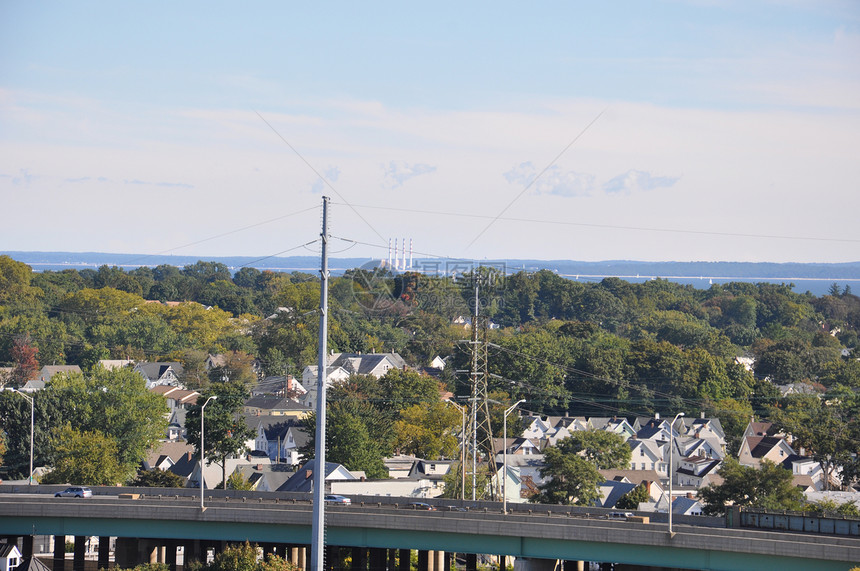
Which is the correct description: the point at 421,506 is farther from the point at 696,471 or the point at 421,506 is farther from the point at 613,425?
the point at 613,425

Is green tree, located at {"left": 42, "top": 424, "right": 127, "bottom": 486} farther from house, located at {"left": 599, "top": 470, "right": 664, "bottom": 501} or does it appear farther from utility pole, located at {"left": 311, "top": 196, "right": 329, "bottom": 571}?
utility pole, located at {"left": 311, "top": 196, "right": 329, "bottom": 571}

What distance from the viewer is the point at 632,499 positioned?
6631cm

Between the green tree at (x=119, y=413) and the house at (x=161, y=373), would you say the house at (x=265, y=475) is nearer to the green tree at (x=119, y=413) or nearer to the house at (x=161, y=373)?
the green tree at (x=119, y=413)

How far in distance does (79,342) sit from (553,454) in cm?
9407

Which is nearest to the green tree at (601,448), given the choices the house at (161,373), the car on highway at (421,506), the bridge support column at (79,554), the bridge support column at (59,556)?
the car on highway at (421,506)

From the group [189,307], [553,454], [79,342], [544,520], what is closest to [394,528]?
[544,520]

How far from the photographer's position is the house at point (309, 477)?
2665 inches

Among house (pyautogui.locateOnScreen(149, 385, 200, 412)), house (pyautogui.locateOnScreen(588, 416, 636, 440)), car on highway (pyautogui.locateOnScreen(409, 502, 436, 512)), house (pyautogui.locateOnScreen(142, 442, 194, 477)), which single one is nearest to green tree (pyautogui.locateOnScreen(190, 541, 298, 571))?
car on highway (pyautogui.locateOnScreen(409, 502, 436, 512))

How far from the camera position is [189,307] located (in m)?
168

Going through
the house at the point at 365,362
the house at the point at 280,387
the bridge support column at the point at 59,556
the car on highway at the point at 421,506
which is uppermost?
the house at the point at 365,362

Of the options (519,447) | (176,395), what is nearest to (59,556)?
(519,447)

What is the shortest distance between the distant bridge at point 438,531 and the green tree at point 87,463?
1828 cm

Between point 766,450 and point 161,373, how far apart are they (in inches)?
2840

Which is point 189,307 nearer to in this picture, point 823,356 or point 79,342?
point 79,342
